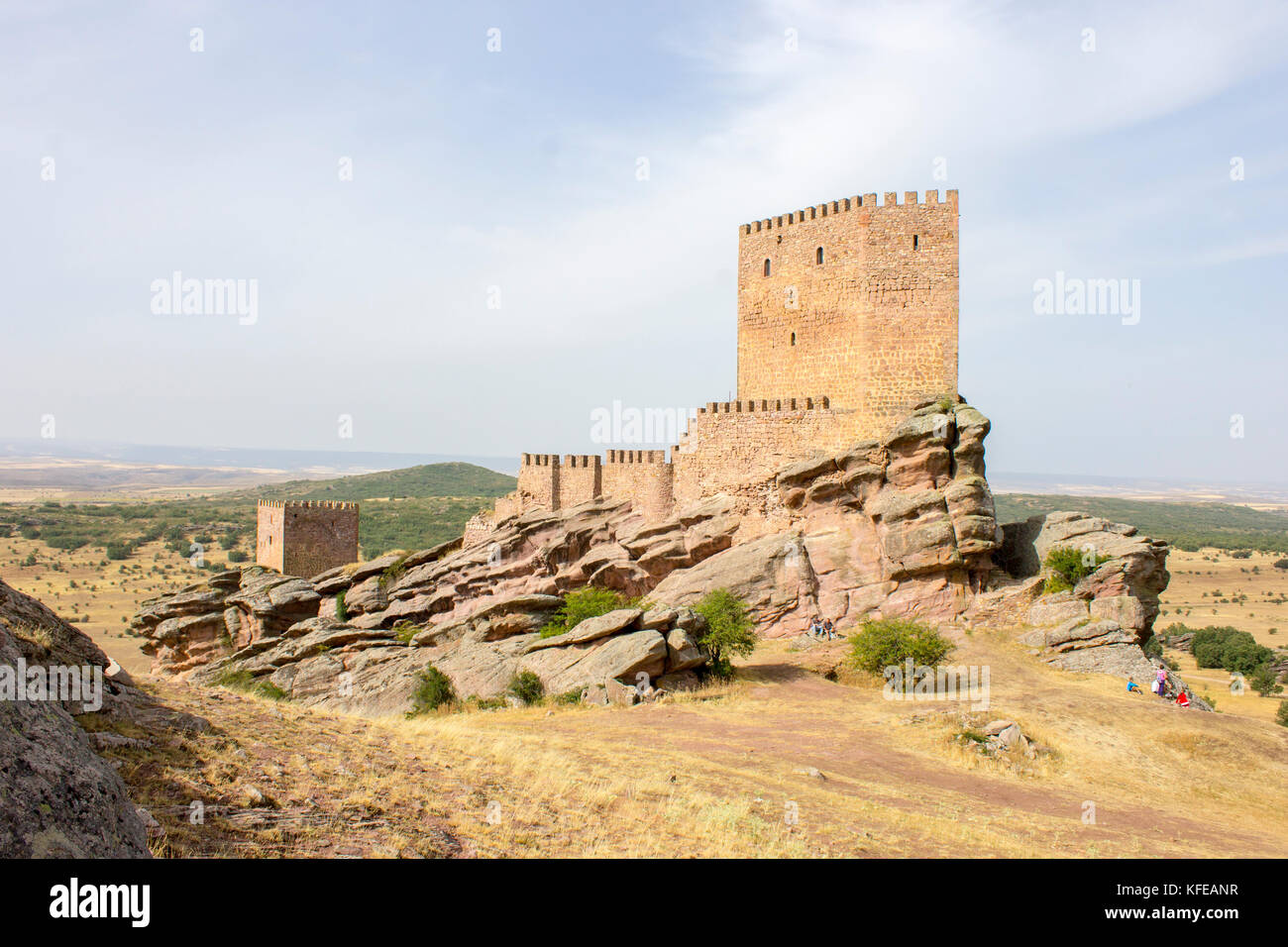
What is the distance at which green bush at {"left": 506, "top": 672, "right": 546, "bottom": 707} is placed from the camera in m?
19.7

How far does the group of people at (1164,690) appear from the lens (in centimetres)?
1875

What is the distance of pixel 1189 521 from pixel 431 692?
519 feet

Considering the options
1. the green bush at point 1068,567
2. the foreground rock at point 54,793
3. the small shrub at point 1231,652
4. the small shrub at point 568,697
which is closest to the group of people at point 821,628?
the green bush at point 1068,567

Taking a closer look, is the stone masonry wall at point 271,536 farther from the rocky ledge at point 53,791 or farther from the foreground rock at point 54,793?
the foreground rock at point 54,793

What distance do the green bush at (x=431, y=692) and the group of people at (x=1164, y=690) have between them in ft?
53.2

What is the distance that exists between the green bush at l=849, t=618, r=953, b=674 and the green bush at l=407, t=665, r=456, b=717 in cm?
1035

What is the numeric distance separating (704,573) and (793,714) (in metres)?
8.06

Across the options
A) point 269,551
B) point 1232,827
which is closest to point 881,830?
point 1232,827

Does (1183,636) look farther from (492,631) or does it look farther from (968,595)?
(492,631)

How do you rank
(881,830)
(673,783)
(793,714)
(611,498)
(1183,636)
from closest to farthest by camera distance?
(881,830), (673,783), (793,714), (611,498), (1183,636)

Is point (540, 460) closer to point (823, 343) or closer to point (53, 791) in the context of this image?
point (823, 343)

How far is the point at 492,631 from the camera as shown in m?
26.2

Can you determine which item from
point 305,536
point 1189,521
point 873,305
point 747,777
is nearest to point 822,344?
point 873,305

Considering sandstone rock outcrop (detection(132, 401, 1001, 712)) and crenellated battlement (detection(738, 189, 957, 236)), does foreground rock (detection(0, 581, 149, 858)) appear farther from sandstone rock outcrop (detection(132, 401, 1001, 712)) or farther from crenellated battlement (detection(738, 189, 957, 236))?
crenellated battlement (detection(738, 189, 957, 236))
